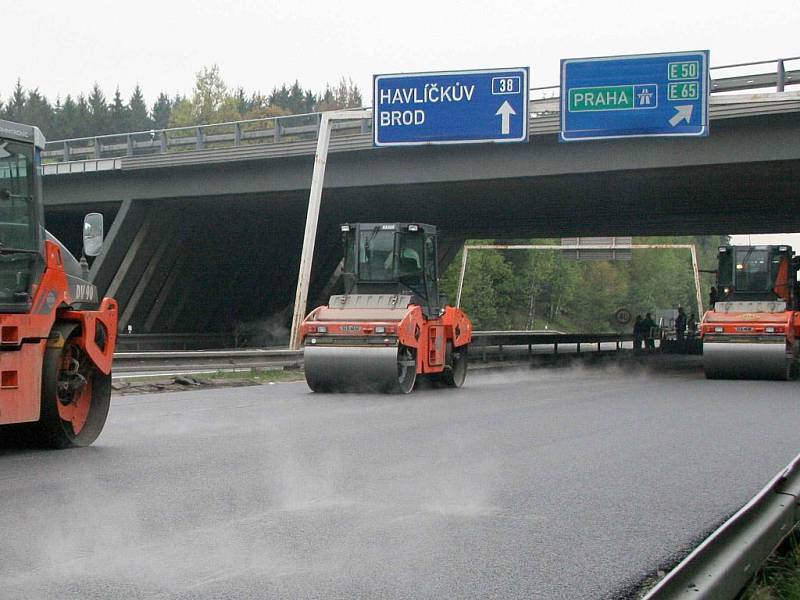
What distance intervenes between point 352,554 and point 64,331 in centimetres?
439

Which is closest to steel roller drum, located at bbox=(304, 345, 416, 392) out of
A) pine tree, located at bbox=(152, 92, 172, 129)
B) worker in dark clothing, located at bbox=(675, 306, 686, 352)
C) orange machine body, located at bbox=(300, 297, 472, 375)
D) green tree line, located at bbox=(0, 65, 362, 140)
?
orange machine body, located at bbox=(300, 297, 472, 375)

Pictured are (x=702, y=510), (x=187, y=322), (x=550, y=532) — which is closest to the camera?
(x=550, y=532)

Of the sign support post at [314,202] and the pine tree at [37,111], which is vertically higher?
the pine tree at [37,111]

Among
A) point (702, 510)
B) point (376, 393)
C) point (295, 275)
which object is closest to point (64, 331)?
point (702, 510)

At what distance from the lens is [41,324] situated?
8867 mm

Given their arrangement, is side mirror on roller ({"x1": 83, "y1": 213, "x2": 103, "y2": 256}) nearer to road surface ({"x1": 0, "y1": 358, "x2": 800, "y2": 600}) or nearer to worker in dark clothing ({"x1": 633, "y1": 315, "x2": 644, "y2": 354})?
road surface ({"x1": 0, "y1": 358, "x2": 800, "y2": 600})

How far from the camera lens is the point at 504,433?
464 inches

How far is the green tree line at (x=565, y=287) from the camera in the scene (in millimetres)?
75938

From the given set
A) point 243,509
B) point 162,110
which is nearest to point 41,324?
point 243,509

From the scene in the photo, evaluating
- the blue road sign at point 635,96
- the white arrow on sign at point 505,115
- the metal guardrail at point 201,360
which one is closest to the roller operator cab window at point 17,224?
the metal guardrail at point 201,360

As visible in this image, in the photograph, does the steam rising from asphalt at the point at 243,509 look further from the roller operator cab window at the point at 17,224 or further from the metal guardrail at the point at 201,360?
the metal guardrail at the point at 201,360

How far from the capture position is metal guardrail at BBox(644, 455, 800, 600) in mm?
4016

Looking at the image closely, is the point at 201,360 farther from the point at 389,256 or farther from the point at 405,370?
the point at 405,370

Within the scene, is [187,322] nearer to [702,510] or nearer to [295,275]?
[295,275]
